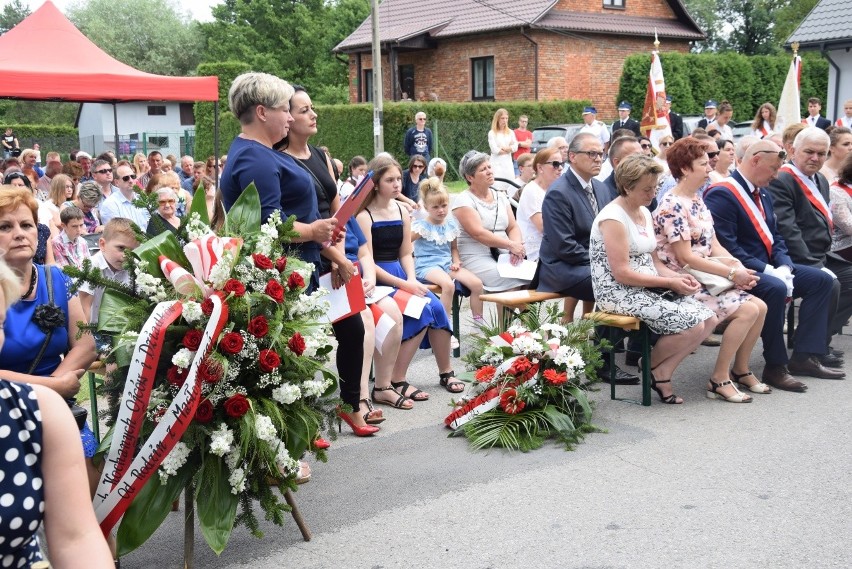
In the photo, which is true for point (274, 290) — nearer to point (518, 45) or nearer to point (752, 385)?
point (752, 385)

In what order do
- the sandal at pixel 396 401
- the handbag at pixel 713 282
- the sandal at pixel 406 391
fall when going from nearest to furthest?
the sandal at pixel 396 401, the sandal at pixel 406 391, the handbag at pixel 713 282

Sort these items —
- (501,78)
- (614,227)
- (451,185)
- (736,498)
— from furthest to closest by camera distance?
(501,78), (451,185), (614,227), (736,498)

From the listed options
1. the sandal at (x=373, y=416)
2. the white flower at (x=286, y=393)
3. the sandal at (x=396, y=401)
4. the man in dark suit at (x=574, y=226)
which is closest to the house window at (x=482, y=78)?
the man in dark suit at (x=574, y=226)

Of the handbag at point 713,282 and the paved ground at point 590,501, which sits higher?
the handbag at point 713,282

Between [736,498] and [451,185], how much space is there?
875 inches

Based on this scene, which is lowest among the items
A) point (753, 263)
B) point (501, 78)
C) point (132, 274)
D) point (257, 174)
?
point (753, 263)

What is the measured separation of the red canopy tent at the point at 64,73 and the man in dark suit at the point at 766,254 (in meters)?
10.9

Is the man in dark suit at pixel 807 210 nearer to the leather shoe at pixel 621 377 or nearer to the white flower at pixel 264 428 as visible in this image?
the leather shoe at pixel 621 377

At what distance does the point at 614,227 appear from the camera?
258 inches

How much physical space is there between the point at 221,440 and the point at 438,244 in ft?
15.6

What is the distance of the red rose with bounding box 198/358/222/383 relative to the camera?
3.88 meters

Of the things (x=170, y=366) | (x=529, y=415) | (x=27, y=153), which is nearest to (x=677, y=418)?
(x=529, y=415)

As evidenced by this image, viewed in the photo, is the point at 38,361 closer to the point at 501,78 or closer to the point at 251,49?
the point at 501,78

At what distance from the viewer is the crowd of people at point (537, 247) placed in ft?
16.0
